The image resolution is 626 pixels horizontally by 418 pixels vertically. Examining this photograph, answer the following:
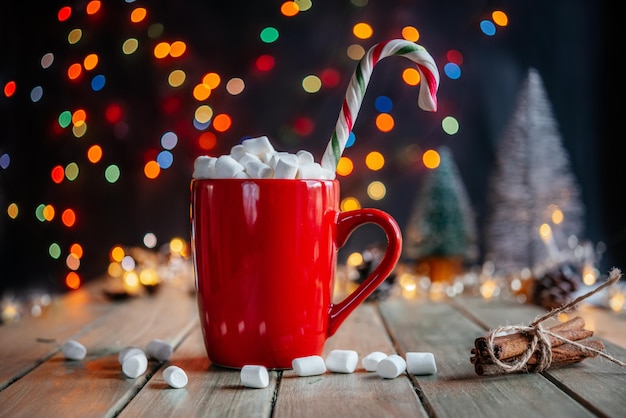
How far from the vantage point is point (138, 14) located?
7.09ft

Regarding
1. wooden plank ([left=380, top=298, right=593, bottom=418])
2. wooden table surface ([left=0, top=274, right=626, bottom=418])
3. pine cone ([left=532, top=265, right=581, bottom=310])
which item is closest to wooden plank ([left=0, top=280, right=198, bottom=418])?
wooden table surface ([left=0, top=274, right=626, bottom=418])

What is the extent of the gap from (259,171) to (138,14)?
1.52 m

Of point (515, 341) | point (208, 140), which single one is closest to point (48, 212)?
point (208, 140)

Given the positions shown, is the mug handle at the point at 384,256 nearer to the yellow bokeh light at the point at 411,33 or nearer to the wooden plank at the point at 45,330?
the wooden plank at the point at 45,330

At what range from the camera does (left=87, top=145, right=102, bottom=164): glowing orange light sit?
7.58 feet

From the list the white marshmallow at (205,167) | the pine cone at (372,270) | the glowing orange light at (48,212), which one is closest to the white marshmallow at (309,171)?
the white marshmallow at (205,167)

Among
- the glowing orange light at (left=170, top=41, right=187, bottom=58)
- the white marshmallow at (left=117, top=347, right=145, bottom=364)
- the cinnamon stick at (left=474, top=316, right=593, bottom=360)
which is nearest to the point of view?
the cinnamon stick at (left=474, top=316, right=593, bottom=360)

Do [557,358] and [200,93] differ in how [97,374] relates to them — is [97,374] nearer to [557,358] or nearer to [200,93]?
[557,358]

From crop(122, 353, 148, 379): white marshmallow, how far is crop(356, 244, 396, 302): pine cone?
71 cm

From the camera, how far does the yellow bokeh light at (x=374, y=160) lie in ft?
7.56

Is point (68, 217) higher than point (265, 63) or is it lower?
lower

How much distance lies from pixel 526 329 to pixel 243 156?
42 centimetres

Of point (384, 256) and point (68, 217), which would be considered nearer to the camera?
point (384, 256)

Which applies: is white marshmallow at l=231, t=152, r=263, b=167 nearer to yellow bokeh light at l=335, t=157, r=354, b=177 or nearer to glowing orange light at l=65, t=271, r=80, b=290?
yellow bokeh light at l=335, t=157, r=354, b=177
